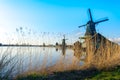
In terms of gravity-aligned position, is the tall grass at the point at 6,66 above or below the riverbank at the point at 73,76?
above

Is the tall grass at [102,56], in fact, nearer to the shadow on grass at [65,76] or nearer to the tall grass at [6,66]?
the shadow on grass at [65,76]

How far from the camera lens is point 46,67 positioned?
30.1 feet

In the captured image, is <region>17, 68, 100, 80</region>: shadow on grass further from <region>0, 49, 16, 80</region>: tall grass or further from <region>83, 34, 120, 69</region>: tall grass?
<region>83, 34, 120, 69</region>: tall grass

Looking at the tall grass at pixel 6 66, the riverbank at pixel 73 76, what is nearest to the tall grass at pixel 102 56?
the riverbank at pixel 73 76

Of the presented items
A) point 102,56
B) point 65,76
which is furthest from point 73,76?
Answer: point 102,56

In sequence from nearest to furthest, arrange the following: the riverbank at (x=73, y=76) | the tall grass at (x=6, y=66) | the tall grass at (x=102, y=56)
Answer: the tall grass at (x=6, y=66)
the riverbank at (x=73, y=76)
the tall grass at (x=102, y=56)

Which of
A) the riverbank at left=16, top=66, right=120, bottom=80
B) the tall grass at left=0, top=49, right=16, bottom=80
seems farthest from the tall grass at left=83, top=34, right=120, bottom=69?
the tall grass at left=0, top=49, right=16, bottom=80

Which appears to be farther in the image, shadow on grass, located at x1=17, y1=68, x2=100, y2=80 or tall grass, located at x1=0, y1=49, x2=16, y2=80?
shadow on grass, located at x1=17, y1=68, x2=100, y2=80

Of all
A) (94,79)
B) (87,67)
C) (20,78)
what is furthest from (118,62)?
(20,78)

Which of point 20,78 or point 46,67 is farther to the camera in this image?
point 46,67

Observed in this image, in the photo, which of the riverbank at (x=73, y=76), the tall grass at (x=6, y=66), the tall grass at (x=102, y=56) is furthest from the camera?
the tall grass at (x=102, y=56)

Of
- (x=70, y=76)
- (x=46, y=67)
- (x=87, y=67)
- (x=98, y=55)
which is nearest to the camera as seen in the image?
(x=70, y=76)

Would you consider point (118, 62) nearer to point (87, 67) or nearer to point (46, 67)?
point (87, 67)

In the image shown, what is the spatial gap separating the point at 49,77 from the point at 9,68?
122 centimetres
